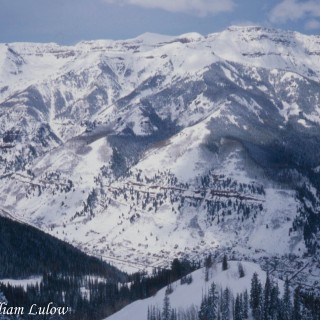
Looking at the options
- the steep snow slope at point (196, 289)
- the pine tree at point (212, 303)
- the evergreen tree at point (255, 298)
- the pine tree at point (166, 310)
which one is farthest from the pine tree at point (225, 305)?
the pine tree at point (166, 310)

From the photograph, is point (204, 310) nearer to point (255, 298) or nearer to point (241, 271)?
point (255, 298)

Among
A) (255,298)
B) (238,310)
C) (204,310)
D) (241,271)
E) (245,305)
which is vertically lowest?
(238,310)

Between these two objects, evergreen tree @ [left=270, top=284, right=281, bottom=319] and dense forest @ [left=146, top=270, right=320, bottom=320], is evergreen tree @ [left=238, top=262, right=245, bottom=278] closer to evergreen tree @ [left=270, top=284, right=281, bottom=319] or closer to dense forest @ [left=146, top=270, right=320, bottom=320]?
dense forest @ [left=146, top=270, right=320, bottom=320]

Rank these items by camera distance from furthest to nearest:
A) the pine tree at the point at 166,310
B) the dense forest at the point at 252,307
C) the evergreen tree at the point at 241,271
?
the evergreen tree at the point at 241,271, the pine tree at the point at 166,310, the dense forest at the point at 252,307

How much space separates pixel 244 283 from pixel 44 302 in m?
69.1

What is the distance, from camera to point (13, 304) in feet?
621

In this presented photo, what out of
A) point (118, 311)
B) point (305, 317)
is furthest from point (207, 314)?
point (118, 311)

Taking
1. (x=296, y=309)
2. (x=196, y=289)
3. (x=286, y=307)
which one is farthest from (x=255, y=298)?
(x=196, y=289)

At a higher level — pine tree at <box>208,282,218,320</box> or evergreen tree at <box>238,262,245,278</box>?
evergreen tree at <box>238,262,245,278</box>

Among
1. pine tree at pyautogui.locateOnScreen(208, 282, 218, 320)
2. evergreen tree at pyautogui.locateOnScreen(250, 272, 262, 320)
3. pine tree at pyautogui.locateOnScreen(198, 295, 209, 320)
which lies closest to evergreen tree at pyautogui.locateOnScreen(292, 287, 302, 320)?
evergreen tree at pyautogui.locateOnScreen(250, 272, 262, 320)

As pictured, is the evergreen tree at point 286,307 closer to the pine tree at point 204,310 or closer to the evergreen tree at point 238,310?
the evergreen tree at point 238,310

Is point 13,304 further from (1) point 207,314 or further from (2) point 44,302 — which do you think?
(1) point 207,314

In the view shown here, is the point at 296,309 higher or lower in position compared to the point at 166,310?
lower

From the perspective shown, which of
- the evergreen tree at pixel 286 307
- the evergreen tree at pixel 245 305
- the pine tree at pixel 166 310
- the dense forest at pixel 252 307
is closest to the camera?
the evergreen tree at pixel 286 307
